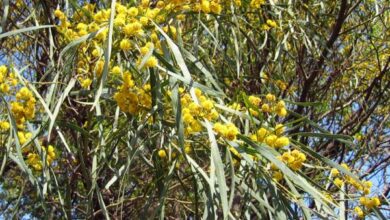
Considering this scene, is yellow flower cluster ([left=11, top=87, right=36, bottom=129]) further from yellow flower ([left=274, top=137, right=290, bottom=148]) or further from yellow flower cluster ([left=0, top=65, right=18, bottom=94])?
yellow flower ([left=274, top=137, right=290, bottom=148])

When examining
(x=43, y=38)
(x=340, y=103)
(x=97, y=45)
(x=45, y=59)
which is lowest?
(x=340, y=103)

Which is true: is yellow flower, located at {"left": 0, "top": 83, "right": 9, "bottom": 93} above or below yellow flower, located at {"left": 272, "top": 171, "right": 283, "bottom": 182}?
above

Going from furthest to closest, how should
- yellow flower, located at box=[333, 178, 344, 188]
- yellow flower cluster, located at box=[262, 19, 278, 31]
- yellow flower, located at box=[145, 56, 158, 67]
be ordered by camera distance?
1. yellow flower cluster, located at box=[262, 19, 278, 31]
2. yellow flower, located at box=[333, 178, 344, 188]
3. yellow flower, located at box=[145, 56, 158, 67]

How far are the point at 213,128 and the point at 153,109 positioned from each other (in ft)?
0.42

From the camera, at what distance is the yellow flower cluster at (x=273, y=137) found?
1132 millimetres

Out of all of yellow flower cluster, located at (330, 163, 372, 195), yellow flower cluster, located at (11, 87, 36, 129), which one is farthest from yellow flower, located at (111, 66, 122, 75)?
yellow flower cluster, located at (330, 163, 372, 195)

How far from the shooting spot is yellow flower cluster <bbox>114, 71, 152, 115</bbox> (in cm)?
110

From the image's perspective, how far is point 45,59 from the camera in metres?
2.20

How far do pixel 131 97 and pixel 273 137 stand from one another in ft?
1.00

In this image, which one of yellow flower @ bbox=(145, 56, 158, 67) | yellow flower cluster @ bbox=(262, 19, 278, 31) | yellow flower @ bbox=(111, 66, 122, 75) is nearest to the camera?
yellow flower @ bbox=(145, 56, 158, 67)

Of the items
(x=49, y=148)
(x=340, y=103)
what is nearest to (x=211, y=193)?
(x=49, y=148)

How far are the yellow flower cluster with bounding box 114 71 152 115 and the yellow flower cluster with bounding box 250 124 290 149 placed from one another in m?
0.24

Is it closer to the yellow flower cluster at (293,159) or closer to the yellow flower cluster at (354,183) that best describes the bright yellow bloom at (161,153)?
the yellow flower cluster at (293,159)

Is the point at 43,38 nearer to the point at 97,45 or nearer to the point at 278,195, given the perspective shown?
the point at 97,45
